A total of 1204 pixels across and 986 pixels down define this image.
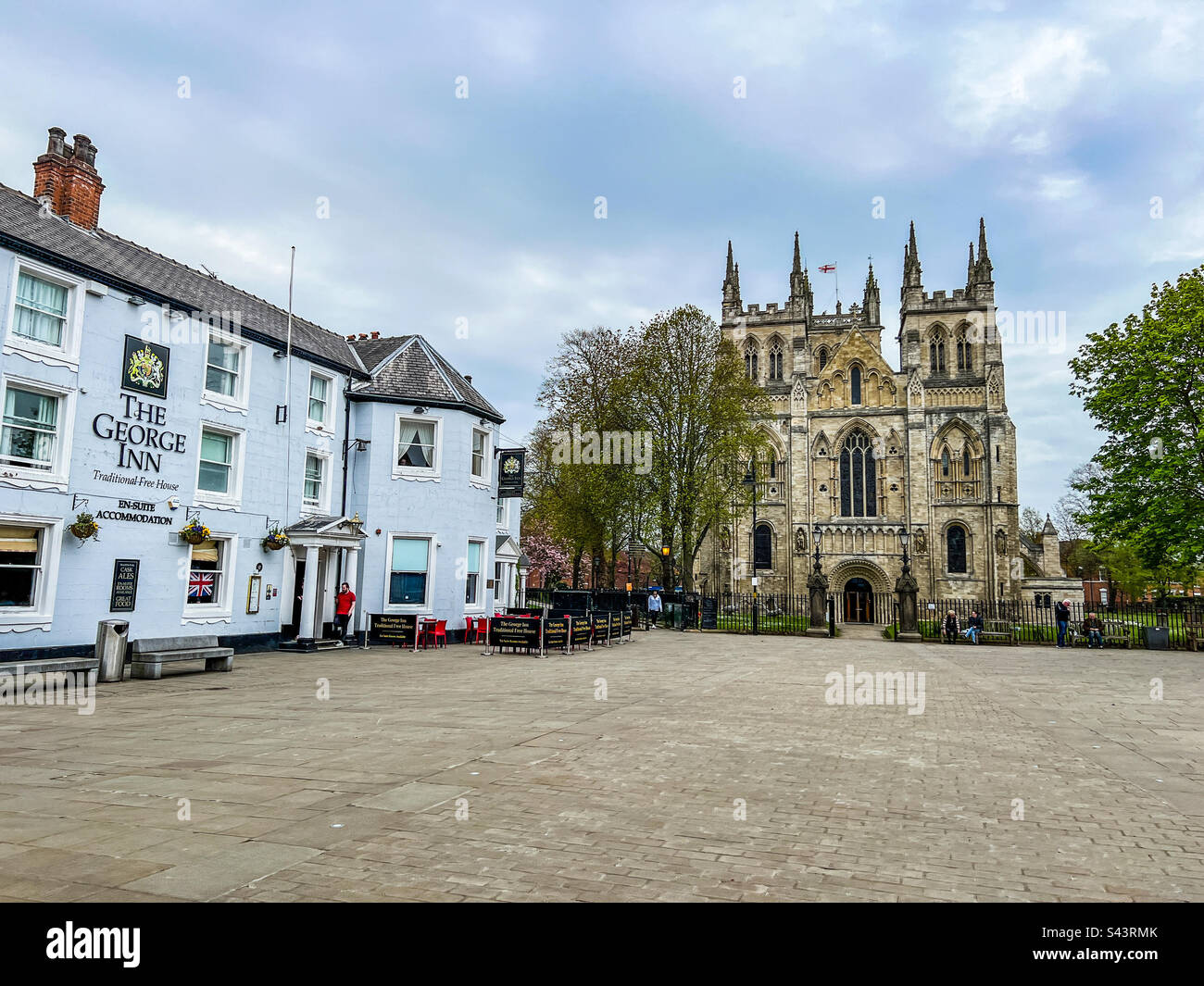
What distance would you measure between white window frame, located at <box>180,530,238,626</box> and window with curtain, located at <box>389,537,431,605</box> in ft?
16.2

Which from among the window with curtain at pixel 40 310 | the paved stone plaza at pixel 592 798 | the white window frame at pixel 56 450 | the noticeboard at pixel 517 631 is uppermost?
the window with curtain at pixel 40 310

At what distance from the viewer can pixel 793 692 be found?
43.5 feet

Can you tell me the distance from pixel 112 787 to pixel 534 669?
1054cm

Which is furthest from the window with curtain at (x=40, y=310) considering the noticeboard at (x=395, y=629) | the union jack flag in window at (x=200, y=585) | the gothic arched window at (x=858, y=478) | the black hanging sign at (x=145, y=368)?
the gothic arched window at (x=858, y=478)

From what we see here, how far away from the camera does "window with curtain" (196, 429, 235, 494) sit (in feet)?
61.5

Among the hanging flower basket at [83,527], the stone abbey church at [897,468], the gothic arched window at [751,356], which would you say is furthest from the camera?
the gothic arched window at [751,356]

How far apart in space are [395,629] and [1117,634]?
3016cm

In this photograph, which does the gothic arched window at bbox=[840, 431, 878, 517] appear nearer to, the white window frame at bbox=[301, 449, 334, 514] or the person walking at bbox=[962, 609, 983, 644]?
the person walking at bbox=[962, 609, 983, 644]

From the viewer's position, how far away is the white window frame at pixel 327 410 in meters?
22.0

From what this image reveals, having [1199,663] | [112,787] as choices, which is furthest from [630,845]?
[1199,663]

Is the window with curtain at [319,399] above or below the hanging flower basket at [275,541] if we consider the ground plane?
above

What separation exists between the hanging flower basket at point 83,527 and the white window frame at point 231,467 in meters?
2.91

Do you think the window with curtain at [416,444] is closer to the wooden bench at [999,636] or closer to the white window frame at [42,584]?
the white window frame at [42,584]

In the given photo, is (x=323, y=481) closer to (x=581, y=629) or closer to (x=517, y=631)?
(x=517, y=631)
